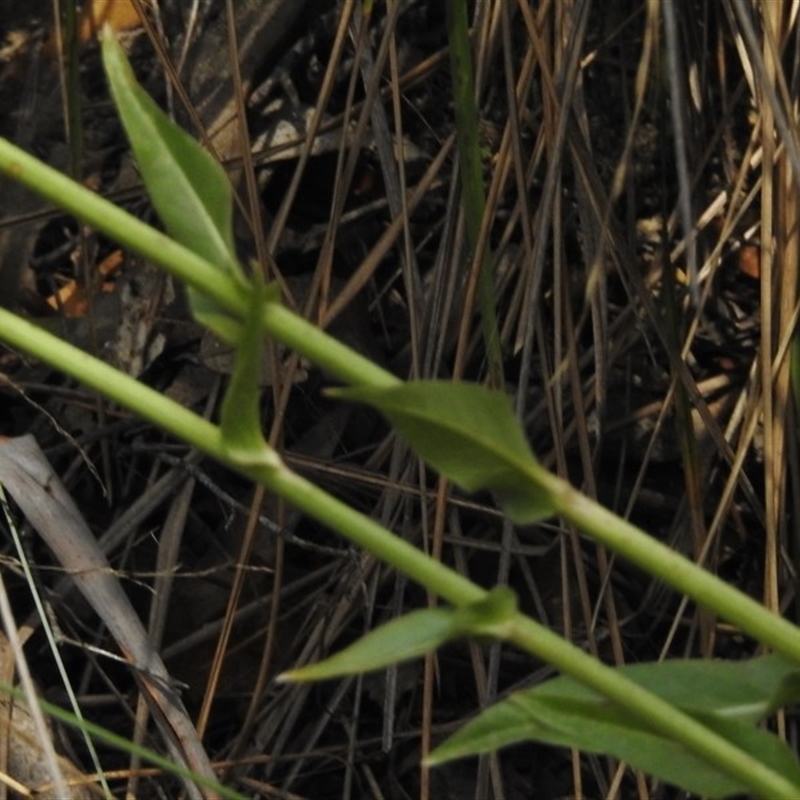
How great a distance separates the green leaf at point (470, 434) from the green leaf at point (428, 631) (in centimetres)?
4

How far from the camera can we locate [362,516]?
0.52 meters

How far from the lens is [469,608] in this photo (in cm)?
53

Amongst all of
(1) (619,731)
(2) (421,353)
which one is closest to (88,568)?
(2) (421,353)

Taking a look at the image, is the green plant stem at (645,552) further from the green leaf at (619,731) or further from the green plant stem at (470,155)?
the green plant stem at (470,155)

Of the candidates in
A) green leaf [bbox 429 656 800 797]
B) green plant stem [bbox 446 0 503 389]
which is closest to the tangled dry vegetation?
green plant stem [bbox 446 0 503 389]

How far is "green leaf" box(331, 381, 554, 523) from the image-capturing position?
533 mm

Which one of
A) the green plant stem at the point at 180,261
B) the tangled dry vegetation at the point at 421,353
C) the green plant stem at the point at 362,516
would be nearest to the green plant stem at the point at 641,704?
the green plant stem at the point at 362,516

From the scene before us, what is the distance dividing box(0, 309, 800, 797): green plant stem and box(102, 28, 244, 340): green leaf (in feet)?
0.17

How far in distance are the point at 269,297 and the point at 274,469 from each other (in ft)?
0.22

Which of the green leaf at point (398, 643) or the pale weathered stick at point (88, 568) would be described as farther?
the pale weathered stick at point (88, 568)

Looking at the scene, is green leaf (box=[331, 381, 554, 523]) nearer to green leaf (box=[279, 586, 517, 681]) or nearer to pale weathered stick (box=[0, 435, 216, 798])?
green leaf (box=[279, 586, 517, 681])

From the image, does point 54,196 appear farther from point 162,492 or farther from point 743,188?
point 743,188

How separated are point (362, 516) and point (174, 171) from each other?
167 millimetres

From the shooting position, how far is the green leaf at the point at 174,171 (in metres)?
0.56
